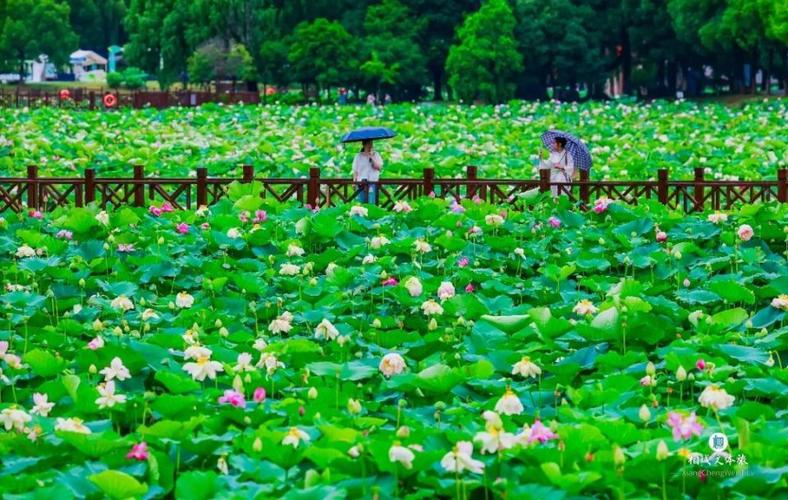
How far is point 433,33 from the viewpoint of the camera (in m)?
51.8

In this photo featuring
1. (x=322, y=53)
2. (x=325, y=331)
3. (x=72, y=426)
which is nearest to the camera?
(x=72, y=426)

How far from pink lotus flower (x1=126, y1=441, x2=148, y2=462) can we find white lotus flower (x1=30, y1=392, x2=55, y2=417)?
0.86 metres

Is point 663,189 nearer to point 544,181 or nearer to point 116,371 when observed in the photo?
point 544,181

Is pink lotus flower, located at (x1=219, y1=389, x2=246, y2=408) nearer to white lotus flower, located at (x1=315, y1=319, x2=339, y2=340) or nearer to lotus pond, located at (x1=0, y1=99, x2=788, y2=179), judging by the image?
white lotus flower, located at (x1=315, y1=319, x2=339, y2=340)

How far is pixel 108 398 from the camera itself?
714cm

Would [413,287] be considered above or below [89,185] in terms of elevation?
below

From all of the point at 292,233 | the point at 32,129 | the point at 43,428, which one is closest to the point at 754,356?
the point at 43,428

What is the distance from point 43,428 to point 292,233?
6227mm

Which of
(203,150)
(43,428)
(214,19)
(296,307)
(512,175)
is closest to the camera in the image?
(43,428)

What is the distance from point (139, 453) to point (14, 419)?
0.66 metres

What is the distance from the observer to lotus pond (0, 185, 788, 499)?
20.6 ft

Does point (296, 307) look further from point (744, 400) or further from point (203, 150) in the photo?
point (203, 150)

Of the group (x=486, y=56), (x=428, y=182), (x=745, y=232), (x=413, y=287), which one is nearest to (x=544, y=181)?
(x=428, y=182)

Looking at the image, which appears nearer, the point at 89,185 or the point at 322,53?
the point at 89,185
